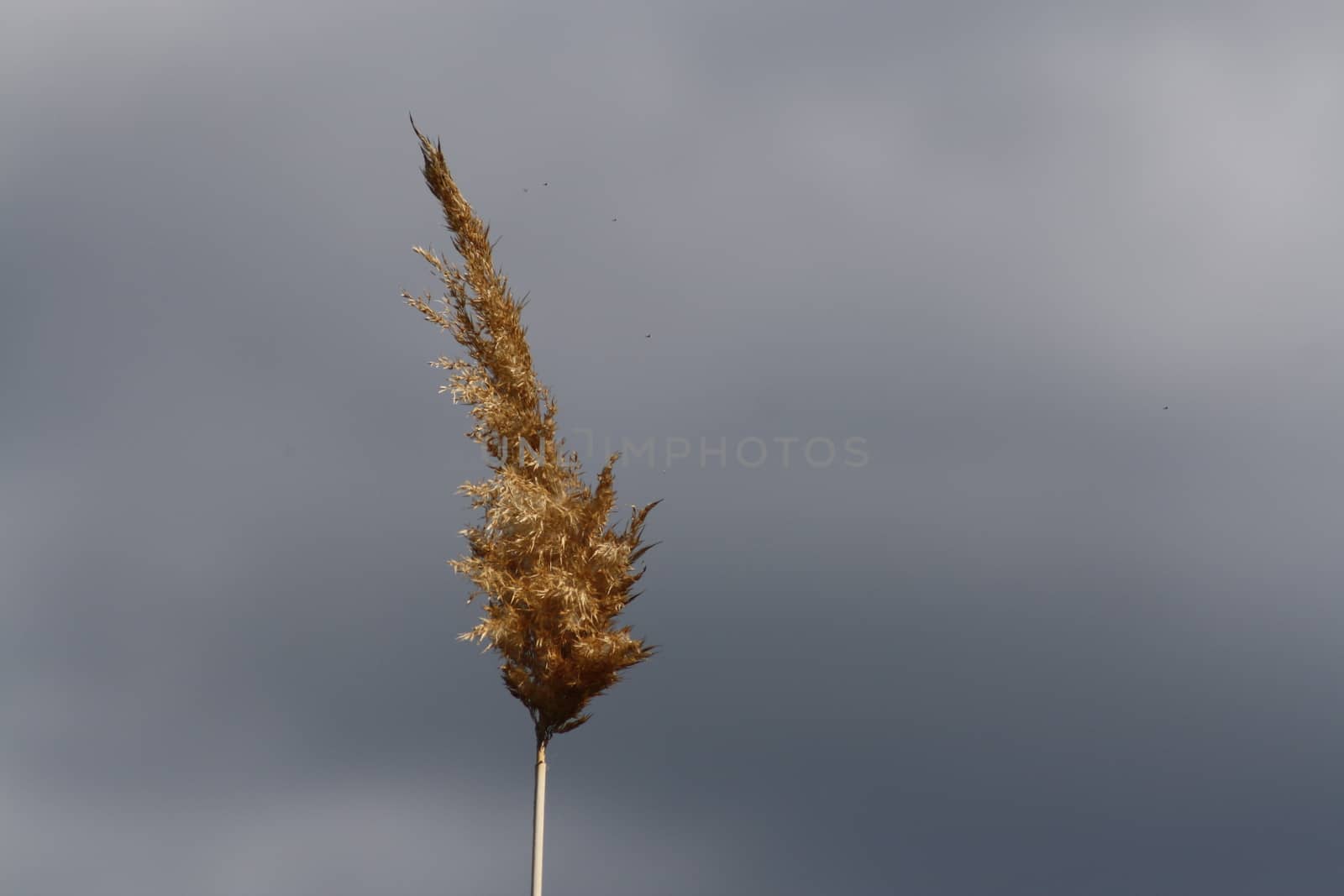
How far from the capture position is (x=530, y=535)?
9.83 m

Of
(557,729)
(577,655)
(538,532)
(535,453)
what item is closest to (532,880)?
(557,729)

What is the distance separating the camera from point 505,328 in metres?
10.1

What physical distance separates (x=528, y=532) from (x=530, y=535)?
0.03 m

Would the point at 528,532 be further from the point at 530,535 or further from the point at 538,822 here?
the point at 538,822

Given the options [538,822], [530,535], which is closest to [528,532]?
[530,535]

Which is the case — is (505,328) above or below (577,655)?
above

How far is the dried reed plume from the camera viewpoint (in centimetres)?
976

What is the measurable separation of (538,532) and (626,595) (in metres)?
0.92

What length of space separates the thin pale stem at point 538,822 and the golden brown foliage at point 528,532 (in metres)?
0.26

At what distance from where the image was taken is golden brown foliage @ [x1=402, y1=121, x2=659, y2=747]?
32.0 ft

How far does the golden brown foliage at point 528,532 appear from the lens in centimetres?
977

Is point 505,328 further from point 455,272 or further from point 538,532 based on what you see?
point 538,532

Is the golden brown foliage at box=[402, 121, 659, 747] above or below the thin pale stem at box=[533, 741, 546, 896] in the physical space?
above

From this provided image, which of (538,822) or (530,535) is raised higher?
(530,535)
